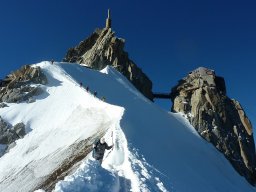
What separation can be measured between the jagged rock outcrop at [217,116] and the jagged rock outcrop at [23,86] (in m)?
24.0

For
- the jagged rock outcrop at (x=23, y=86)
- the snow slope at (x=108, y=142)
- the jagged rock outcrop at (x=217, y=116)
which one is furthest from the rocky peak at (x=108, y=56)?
the jagged rock outcrop at (x=23, y=86)

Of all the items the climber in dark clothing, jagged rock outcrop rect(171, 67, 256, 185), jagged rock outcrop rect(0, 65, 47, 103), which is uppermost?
jagged rock outcrop rect(171, 67, 256, 185)

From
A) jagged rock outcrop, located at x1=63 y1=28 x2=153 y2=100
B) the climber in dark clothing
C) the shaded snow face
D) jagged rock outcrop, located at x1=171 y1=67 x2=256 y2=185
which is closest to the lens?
the shaded snow face

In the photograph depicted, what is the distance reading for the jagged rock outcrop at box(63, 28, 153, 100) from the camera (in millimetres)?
74250

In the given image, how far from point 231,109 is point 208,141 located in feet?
57.3

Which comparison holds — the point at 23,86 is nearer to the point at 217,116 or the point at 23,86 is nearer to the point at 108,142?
the point at 108,142

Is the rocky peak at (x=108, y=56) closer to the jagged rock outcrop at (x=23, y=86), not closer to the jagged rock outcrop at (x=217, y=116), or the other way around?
the jagged rock outcrop at (x=217, y=116)

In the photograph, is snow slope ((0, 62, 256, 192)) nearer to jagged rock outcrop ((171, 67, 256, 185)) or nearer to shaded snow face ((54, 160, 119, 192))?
shaded snow face ((54, 160, 119, 192))

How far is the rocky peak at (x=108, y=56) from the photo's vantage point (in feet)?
244

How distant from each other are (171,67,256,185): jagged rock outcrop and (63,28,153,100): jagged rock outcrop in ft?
24.5

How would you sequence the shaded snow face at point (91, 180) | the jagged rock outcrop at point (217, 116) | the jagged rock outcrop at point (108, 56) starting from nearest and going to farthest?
the shaded snow face at point (91, 180) → the jagged rock outcrop at point (217, 116) → the jagged rock outcrop at point (108, 56)

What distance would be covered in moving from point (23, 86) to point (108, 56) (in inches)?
975

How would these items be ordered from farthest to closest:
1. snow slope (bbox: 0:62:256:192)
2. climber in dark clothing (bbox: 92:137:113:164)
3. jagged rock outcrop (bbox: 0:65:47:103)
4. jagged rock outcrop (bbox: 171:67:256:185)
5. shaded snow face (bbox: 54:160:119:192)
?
jagged rock outcrop (bbox: 171:67:256:185)
jagged rock outcrop (bbox: 0:65:47:103)
climber in dark clothing (bbox: 92:137:113:164)
snow slope (bbox: 0:62:256:192)
shaded snow face (bbox: 54:160:119:192)

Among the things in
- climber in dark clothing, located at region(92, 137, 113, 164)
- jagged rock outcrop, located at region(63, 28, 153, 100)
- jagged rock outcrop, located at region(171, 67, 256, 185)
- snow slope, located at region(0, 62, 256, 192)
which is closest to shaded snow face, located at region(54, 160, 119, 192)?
snow slope, located at region(0, 62, 256, 192)
